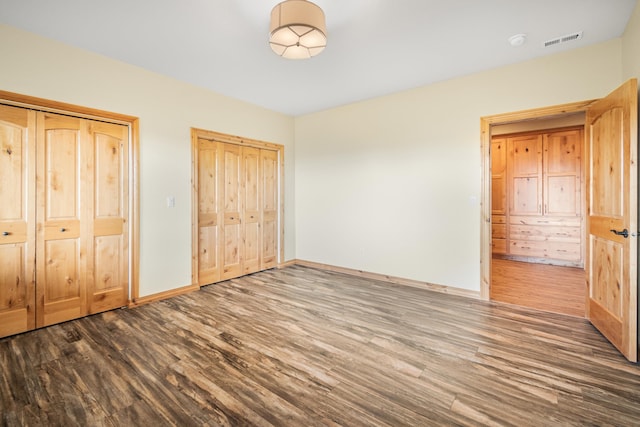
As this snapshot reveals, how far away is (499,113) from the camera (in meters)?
3.47

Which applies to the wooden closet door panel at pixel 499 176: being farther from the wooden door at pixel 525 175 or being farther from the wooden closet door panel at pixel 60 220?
the wooden closet door panel at pixel 60 220

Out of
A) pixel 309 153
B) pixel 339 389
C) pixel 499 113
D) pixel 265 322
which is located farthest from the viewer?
pixel 309 153

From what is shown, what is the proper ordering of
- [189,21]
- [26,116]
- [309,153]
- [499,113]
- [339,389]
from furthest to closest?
[309,153]
[499,113]
[26,116]
[189,21]
[339,389]

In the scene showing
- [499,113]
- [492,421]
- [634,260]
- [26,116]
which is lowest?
[492,421]

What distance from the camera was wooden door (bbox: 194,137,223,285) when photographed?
412cm

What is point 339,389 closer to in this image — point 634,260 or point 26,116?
point 634,260

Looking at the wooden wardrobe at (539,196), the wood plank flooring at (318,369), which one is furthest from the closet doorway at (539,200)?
the wood plank flooring at (318,369)

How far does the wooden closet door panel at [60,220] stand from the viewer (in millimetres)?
2822

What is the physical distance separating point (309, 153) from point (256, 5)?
311cm

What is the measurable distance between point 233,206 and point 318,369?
3.09 m

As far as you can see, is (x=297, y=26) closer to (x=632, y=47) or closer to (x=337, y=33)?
(x=337, y=33)

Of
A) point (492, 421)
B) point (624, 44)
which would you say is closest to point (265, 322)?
point (492, 421)

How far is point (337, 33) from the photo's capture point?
2715 millimetres

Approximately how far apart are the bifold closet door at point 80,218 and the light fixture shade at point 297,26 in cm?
230
